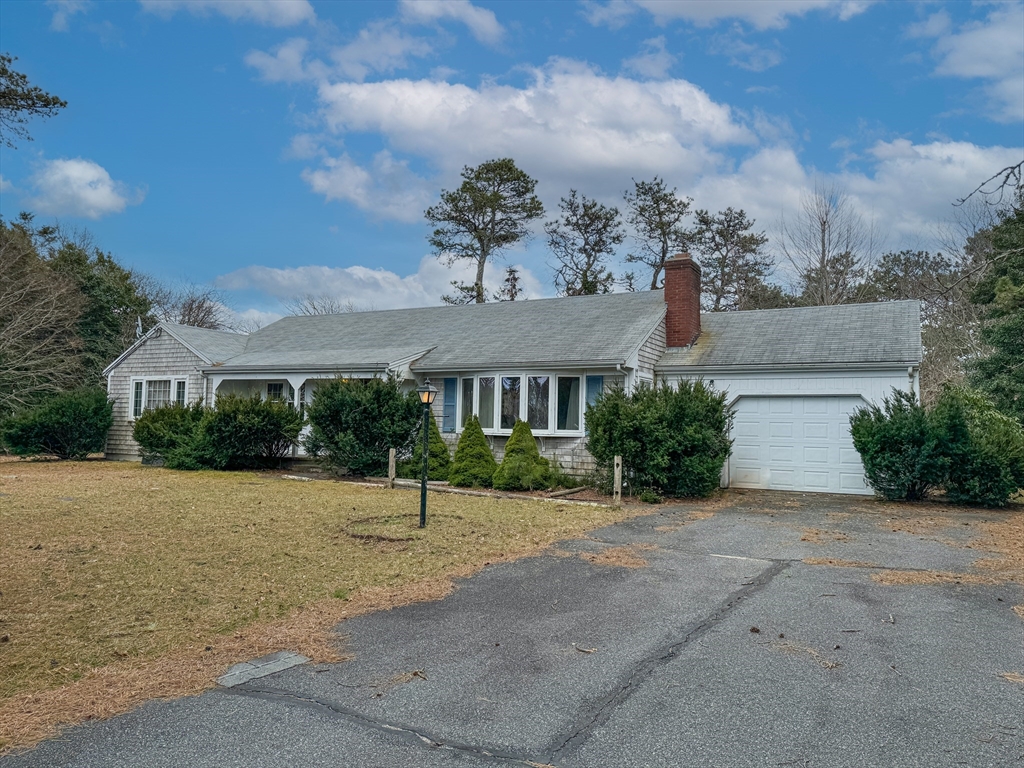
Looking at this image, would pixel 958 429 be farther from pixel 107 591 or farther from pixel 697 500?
pixel 107 591

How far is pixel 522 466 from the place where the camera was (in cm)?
1423

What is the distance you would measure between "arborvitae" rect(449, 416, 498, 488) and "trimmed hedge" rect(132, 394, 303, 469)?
4710mm

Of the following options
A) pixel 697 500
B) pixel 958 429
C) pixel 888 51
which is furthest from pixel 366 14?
pixel 958 429

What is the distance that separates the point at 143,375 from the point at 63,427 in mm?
2605

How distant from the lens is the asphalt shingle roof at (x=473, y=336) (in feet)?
52.5

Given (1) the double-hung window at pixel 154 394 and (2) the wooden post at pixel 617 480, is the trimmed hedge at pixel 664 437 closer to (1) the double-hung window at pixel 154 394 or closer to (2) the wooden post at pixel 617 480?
(2) the wooden post at pixel 617 480

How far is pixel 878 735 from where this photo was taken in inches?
135

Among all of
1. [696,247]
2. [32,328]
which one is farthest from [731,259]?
[32,328]

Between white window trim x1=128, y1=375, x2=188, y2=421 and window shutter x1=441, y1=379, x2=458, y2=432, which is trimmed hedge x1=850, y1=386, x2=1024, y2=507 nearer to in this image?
window shutter x1=441, y1=379, x2=458, y2=432

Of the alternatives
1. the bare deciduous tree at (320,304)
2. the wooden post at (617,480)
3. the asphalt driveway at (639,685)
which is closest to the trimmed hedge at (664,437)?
the wooden post at (617,480)

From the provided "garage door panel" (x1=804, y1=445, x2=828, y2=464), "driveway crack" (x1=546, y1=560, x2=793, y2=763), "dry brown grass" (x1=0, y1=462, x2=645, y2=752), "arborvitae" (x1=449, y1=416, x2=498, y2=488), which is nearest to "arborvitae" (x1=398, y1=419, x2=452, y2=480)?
"arborvitae" (x1=449, y1=416, x2=498, y2=488)

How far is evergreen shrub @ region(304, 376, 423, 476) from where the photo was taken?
15.7 m

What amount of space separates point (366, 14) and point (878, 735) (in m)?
14.7

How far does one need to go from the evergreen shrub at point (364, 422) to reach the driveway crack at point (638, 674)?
410 inches
